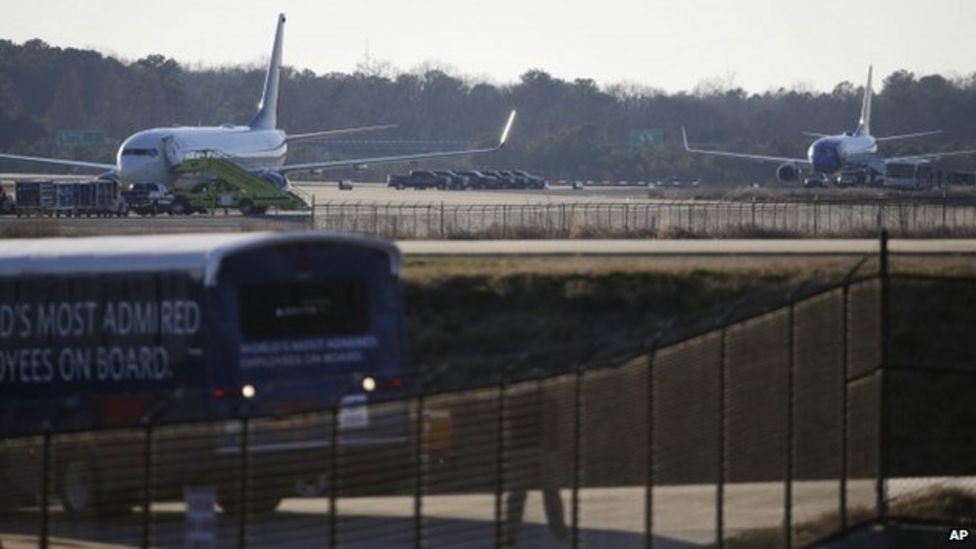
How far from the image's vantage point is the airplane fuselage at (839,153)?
117562 millimetres

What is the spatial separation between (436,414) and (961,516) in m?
5.76

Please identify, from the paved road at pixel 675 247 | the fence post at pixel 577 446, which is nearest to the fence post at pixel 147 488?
the fence post at pixel 577 446

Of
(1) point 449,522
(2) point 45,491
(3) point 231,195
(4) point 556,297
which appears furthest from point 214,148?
(2) point 45,491

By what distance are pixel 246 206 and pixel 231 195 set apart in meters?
0.92

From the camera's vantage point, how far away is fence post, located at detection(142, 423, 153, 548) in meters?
12.2

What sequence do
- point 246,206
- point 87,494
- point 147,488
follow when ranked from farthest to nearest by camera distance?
point 246,206, point 87,494, point 147,488

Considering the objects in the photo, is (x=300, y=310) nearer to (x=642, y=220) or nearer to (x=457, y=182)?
(x=642, y=220)

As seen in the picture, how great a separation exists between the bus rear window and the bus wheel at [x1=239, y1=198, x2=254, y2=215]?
5399 cm

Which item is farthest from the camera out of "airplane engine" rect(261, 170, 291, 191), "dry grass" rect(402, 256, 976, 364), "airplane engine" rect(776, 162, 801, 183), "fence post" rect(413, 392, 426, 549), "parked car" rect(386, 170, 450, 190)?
"parked car" rect(386, 170, 450, 190)

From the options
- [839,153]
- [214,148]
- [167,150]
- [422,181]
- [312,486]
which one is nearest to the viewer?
[312,486]

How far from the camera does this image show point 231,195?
249ft

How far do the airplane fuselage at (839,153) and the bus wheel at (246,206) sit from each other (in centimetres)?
5121

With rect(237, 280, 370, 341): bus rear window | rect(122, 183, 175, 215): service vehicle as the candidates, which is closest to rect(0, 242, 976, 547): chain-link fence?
rect(237, 280, 370, 341): bus rear window

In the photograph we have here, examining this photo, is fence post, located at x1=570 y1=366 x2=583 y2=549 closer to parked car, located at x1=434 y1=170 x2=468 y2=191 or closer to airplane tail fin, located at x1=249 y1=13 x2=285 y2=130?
airplane tail fin, located at x1=249 y1=13 x2=285 y2=130
